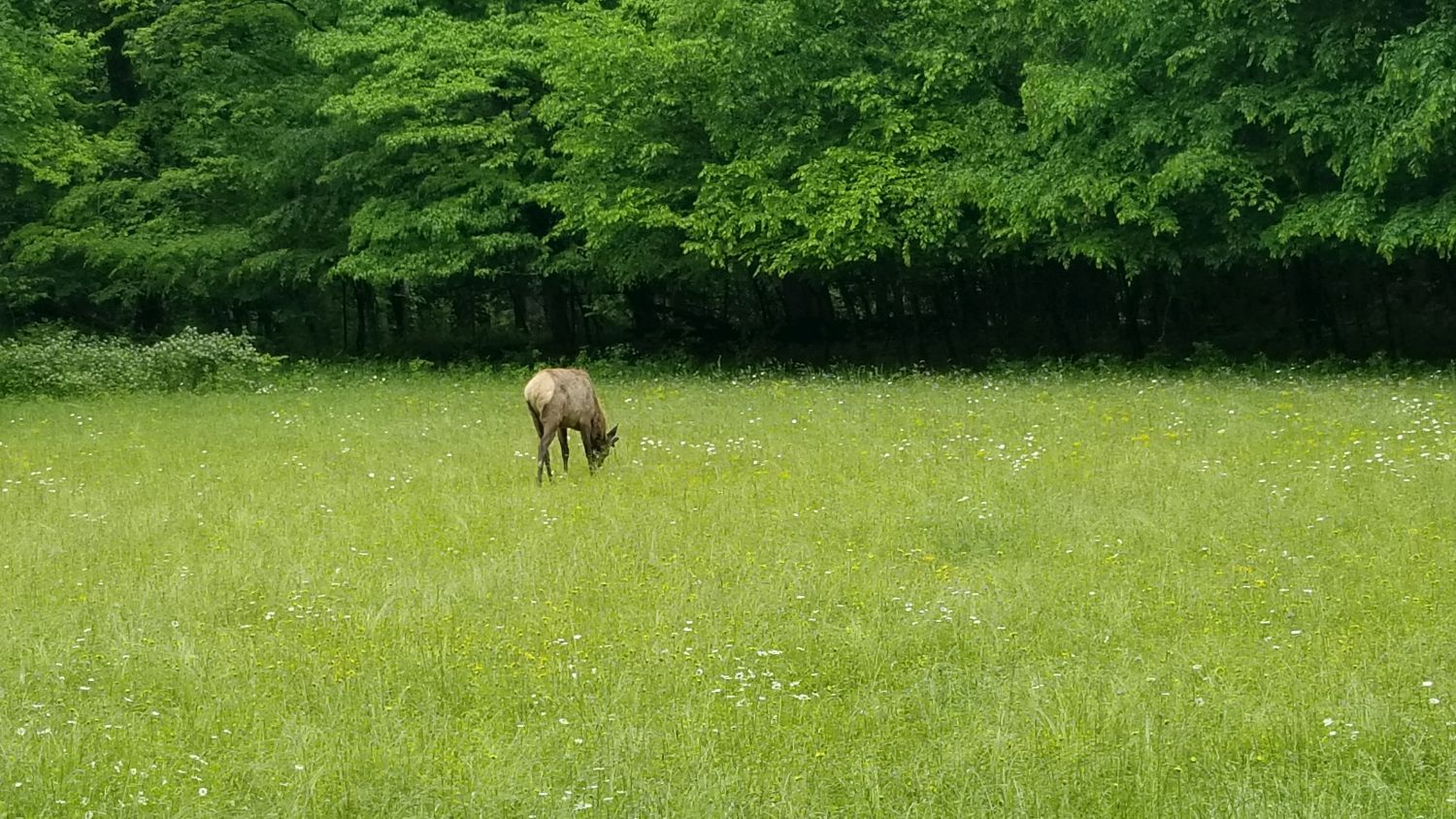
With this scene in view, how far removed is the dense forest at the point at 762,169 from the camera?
22344 millimetres

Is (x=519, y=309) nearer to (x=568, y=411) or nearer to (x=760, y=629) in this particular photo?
(x=568, y=411)

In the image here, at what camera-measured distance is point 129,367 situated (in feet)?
88.3

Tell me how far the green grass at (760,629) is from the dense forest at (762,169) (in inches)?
322

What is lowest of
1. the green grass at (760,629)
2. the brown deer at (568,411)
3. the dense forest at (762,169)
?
the green grass at (760,629)

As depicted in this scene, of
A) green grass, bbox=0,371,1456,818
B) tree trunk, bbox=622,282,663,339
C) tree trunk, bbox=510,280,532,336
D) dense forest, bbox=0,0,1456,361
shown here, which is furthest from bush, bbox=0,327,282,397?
tree trunk, bbox=510,280,532,336

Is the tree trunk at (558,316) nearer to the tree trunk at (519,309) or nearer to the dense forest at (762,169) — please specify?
the dense forest at (762,169)

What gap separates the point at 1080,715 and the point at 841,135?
22.2 m

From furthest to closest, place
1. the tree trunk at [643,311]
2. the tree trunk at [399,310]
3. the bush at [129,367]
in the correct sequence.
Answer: the tree trunk at [399,310] < the tree trunk at [643,311] < the bush at [129,367]

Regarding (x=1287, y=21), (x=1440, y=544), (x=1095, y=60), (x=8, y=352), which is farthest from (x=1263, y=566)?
(x=8, y=352)

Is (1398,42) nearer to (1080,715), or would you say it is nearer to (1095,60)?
(1095,60)

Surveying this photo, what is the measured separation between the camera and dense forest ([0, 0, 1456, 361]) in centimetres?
2234

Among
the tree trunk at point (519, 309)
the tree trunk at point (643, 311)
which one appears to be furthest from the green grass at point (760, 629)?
the tree trunk at point (519, 309)

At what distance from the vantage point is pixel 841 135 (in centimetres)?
2758

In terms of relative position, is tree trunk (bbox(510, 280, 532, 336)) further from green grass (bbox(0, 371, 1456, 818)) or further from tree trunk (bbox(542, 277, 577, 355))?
green grass (bbox(0, 371, 1456, 818))
